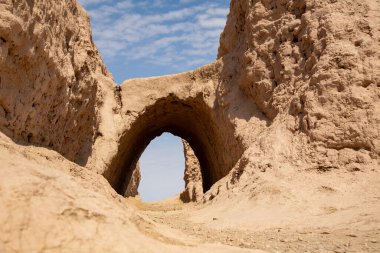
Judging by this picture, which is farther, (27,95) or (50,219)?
(27,95)

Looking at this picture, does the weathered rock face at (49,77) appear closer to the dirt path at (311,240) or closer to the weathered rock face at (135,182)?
the dirt path at (311,240)

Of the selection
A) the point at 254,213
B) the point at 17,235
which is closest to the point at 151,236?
the point at 17,235

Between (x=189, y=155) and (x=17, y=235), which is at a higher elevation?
(x=189, y=155)

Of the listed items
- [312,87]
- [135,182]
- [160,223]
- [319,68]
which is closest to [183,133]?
[312,87]

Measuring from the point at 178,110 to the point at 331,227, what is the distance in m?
9.45

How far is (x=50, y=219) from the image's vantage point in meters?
2.53

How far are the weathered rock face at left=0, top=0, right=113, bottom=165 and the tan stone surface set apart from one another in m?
0.03

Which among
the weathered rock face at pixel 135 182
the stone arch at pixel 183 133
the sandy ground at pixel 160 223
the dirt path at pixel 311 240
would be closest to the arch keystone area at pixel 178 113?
the stone arch at pixel 183 133

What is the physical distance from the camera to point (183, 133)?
16.9 m

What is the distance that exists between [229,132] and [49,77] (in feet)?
16.8

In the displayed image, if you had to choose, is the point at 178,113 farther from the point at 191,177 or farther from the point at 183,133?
the point at 191,177

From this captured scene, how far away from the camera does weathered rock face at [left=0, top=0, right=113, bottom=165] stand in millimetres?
6105

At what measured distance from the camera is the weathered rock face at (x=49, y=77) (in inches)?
240

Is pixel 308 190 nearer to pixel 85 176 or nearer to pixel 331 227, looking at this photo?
pixel 331 227
